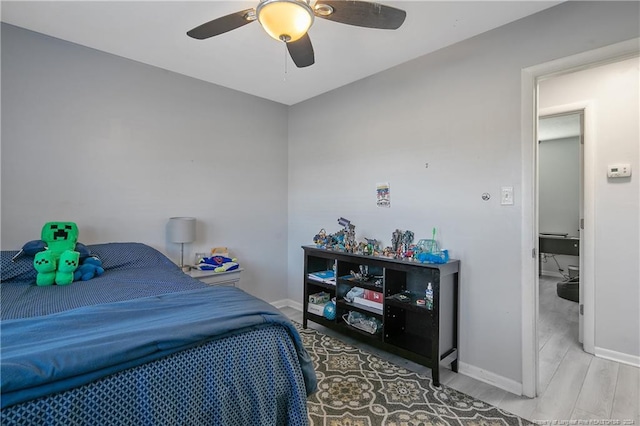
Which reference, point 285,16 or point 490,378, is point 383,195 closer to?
point 490,378

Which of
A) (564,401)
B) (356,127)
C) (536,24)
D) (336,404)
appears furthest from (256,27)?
(564,401)

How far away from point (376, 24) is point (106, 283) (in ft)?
6.95

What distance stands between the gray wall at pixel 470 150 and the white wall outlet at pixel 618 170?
1143mm

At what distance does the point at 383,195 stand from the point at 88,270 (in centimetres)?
230

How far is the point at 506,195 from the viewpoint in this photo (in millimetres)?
2137

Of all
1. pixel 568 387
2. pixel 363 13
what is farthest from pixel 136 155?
pixel 568 387

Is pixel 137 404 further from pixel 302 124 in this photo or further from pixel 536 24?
pixel 302 124

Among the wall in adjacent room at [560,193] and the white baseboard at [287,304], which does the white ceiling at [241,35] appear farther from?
the wall in adjacent room at [560,193]

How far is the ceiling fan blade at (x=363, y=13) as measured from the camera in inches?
58.4

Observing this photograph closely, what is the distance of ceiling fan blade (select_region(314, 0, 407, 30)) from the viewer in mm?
1482

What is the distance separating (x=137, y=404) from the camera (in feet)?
3.13

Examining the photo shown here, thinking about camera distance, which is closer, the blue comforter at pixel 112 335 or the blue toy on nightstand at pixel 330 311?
the blue comforter at pixel 112 335

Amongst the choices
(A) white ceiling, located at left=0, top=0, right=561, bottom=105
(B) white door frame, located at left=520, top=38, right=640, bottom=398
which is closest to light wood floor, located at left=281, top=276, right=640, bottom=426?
(B) white door frame, located at left=520, top=38, right=640, bottom=398

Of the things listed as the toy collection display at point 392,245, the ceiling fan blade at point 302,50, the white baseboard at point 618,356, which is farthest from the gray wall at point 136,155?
the white baseboard at point 618,356
